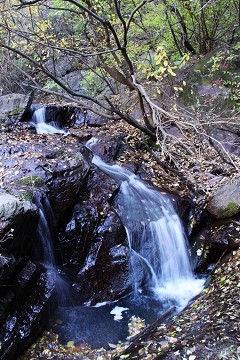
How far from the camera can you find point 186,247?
22.2ft

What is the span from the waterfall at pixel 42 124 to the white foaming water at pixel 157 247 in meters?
4.63

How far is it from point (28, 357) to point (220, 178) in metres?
5.31

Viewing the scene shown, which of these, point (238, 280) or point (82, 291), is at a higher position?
point (238, 280)

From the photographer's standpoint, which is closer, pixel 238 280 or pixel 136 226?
pixel 238 280

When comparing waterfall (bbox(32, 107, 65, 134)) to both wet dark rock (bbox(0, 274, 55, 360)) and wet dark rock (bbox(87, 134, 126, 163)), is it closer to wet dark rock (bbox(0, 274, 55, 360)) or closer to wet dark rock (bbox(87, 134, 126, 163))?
wet dark rock (bbox(87, 134, 126, 163))

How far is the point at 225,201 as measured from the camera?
21.5 ft

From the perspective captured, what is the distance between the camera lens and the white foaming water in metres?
6.18

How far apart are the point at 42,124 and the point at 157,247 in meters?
6.83

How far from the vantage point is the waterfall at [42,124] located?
11.2 meters

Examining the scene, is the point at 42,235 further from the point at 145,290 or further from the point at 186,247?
the point at 186,247

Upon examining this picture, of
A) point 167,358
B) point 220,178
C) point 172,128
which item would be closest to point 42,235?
point 167,358

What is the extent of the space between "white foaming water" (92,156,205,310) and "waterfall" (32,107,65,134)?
4635 mm

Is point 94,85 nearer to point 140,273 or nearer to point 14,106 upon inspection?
point 14,106

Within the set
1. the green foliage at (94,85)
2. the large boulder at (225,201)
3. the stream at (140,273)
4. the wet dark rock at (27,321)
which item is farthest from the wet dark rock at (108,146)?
the green foliage at (94,85)
